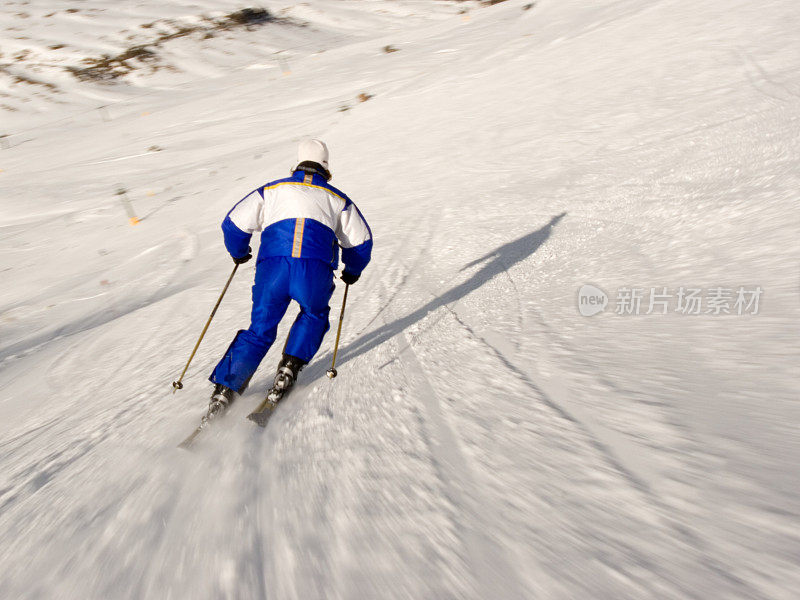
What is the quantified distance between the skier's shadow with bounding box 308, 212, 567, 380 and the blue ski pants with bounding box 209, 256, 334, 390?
44 centimetres

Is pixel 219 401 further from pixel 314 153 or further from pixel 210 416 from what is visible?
pixel 314 153

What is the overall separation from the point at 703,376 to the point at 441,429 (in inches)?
50.2

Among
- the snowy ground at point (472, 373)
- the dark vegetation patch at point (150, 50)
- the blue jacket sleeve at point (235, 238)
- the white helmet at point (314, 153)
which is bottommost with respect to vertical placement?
the snowy ground at point (472, 373)

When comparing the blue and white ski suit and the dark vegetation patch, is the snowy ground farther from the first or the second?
the dark vegetation patch

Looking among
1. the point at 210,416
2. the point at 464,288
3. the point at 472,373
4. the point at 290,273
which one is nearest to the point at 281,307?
the point at 290,273

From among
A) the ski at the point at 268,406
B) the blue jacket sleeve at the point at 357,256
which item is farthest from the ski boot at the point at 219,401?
the blue jacket sleeve at the point at 357,256

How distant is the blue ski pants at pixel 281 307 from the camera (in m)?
2.73

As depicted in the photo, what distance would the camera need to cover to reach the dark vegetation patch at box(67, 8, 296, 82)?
22547 mm

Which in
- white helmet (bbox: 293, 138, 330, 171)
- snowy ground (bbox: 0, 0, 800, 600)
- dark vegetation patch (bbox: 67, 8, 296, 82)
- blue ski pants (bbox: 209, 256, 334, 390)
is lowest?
snowy ground (bbox: 0, 0, 800, 600)

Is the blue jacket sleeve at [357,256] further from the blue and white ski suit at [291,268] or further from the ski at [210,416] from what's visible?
the ski at [210,416]

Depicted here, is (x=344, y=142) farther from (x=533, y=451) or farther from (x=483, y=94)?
(x=533, y=451)

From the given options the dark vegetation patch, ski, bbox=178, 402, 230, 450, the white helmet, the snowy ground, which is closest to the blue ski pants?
ski, bbox=178, 402, 230, 450

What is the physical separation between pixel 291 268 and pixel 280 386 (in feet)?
2.19

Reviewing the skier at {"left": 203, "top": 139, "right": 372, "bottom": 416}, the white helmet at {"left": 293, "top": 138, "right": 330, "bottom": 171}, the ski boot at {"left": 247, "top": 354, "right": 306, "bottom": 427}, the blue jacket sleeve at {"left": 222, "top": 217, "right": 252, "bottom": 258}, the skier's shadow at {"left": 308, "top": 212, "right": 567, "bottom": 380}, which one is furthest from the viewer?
the skier's shadow at {"left": 308, "top": 212, "right": 567, "bottom": 380}
